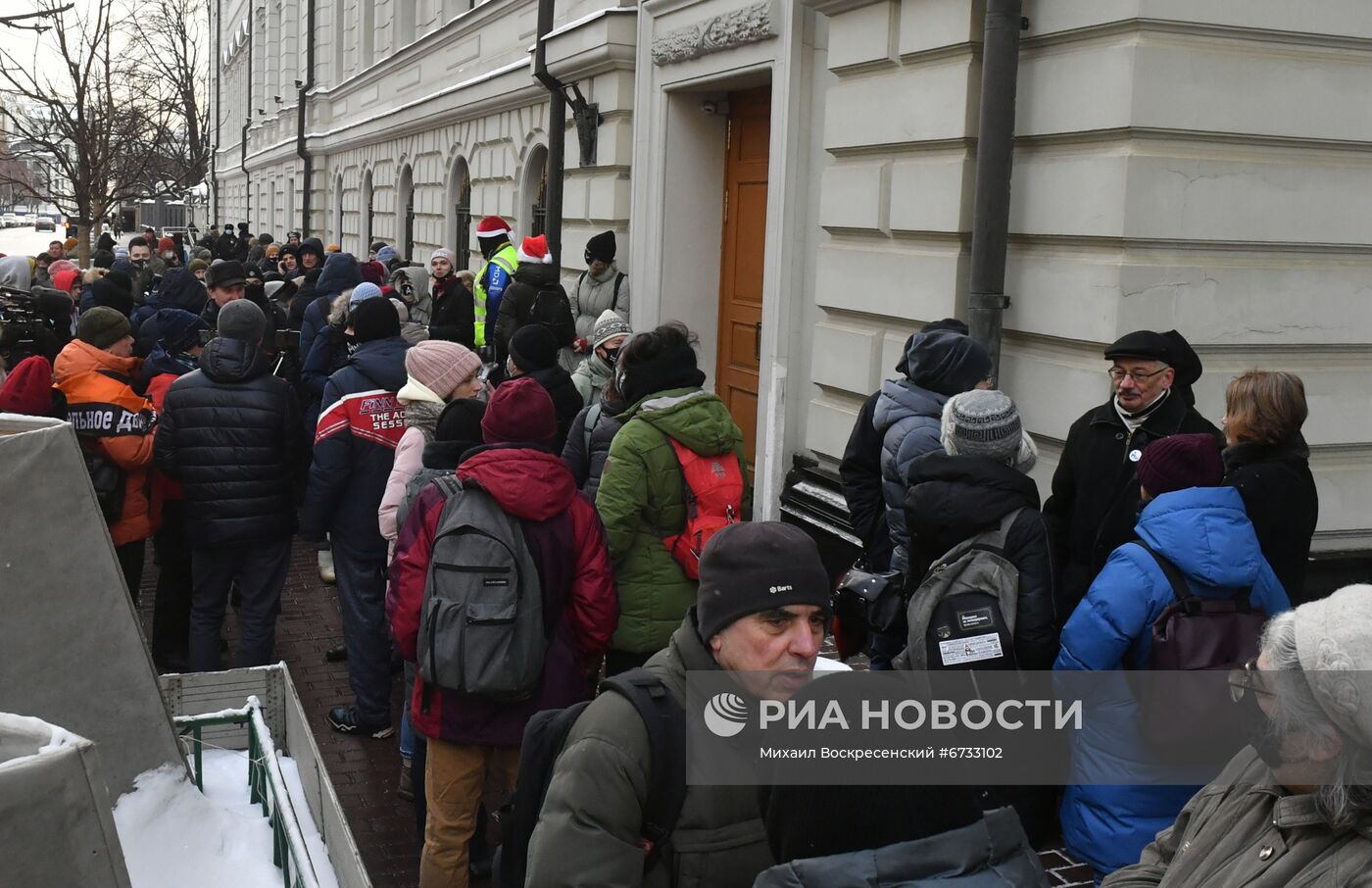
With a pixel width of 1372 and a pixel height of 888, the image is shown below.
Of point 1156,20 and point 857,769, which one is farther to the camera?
point 1156,20

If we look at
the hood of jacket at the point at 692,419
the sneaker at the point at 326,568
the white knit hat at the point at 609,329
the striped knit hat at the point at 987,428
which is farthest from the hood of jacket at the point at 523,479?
the sneaker at the point at 326,568

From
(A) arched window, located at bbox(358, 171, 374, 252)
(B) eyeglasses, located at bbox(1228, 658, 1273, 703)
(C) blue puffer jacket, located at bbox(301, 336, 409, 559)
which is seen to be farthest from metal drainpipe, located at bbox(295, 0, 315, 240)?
(B) eyeglasses, located at bbox(1228, 658, 1273, 703)

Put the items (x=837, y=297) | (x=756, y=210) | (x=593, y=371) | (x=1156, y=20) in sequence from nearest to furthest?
(x=1156, y=20) → (x=593, y=371) → (x=837, y=297) → (x=756, y=210)

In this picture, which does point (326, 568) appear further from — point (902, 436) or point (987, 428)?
point (987, 428)

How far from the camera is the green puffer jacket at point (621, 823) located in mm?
2178

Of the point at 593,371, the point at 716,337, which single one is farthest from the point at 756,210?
the point at 593,371

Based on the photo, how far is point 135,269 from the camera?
53.0 ft

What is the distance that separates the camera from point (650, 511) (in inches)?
184

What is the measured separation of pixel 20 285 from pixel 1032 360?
10.0m

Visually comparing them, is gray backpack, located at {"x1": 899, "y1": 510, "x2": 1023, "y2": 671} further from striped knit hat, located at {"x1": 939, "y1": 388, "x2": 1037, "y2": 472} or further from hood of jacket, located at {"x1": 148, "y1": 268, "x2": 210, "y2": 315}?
hood of jacket, located at {"x1": 148, "y1": 268, "x2": 210, "y2": 315}

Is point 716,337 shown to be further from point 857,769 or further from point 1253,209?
point 857,769

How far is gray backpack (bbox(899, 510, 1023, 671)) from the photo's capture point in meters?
3.60

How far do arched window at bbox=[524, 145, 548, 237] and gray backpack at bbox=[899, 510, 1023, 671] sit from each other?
10.9 m

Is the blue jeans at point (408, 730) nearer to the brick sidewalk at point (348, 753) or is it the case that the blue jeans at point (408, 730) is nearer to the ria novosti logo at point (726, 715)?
the brick sidewalk at point (348, 753)
